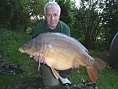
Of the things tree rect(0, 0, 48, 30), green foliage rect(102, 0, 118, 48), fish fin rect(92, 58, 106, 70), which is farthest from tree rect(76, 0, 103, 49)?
fish fin rect(92, 58, 106, 70)

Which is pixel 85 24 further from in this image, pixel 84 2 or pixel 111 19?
pixel 111 19

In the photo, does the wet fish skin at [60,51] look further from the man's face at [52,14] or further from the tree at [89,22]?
the tree at [89,22]

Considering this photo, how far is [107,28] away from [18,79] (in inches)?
196

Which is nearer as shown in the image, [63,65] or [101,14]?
[63,65]

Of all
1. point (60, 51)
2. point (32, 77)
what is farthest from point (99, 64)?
point (32, 77)

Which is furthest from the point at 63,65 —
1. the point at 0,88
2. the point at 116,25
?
the point at 116,25

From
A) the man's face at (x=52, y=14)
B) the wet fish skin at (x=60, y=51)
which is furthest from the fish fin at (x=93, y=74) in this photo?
the man's face at (x=52, y=14)

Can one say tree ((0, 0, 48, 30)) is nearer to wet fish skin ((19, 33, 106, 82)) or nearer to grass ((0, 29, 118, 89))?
grass ((0, 29, 118, 89))

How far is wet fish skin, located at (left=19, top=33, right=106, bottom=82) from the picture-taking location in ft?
8.16

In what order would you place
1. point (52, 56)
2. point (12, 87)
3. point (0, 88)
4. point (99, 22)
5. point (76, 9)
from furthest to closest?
point (76, 9) → point (99, 22) → point (0, 88) → point (12, 87) → point (52, 56)

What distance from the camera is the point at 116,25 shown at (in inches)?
308

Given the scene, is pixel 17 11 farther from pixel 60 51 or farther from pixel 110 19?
pixel 60 51

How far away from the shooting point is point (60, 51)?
97.9 inches

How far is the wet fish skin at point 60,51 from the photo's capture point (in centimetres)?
249
